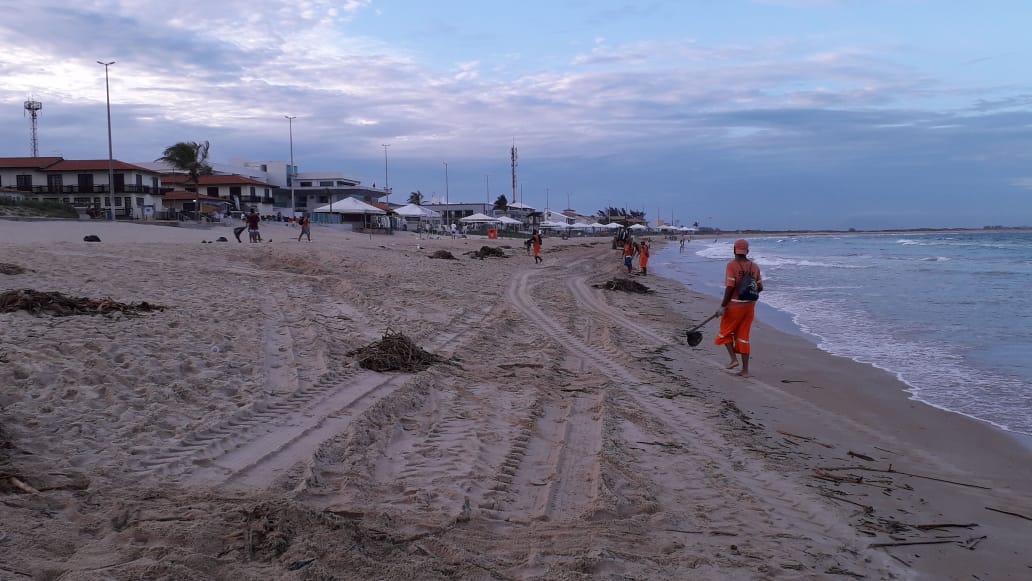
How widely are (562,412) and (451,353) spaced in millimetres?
2419

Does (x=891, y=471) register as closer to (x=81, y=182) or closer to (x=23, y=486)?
(x=23, y=486)

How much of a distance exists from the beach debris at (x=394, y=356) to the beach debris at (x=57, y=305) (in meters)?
2.72

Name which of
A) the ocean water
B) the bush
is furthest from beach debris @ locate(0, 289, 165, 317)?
the bush

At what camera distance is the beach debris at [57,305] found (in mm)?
7438

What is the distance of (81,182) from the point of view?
50.9 meters

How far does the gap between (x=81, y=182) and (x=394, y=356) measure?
174 feet

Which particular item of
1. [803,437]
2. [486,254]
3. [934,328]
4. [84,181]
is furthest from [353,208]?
[803,437]

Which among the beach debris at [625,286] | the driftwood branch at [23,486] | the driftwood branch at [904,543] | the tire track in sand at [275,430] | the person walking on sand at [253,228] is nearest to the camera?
the driftwood branch at [23,486]

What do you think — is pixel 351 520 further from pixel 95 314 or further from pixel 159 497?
pixel 95 314

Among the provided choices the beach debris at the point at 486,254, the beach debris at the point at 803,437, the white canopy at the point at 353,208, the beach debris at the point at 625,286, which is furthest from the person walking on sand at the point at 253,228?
the beach debris at the point at 803,437

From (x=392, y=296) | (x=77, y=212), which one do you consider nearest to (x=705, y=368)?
(x=392, y=296)

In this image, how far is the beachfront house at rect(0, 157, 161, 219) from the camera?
164 ft

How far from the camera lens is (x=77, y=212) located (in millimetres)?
39906

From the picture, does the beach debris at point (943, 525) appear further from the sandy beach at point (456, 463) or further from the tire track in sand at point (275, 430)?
the tire track in sand at point (275, 430)
